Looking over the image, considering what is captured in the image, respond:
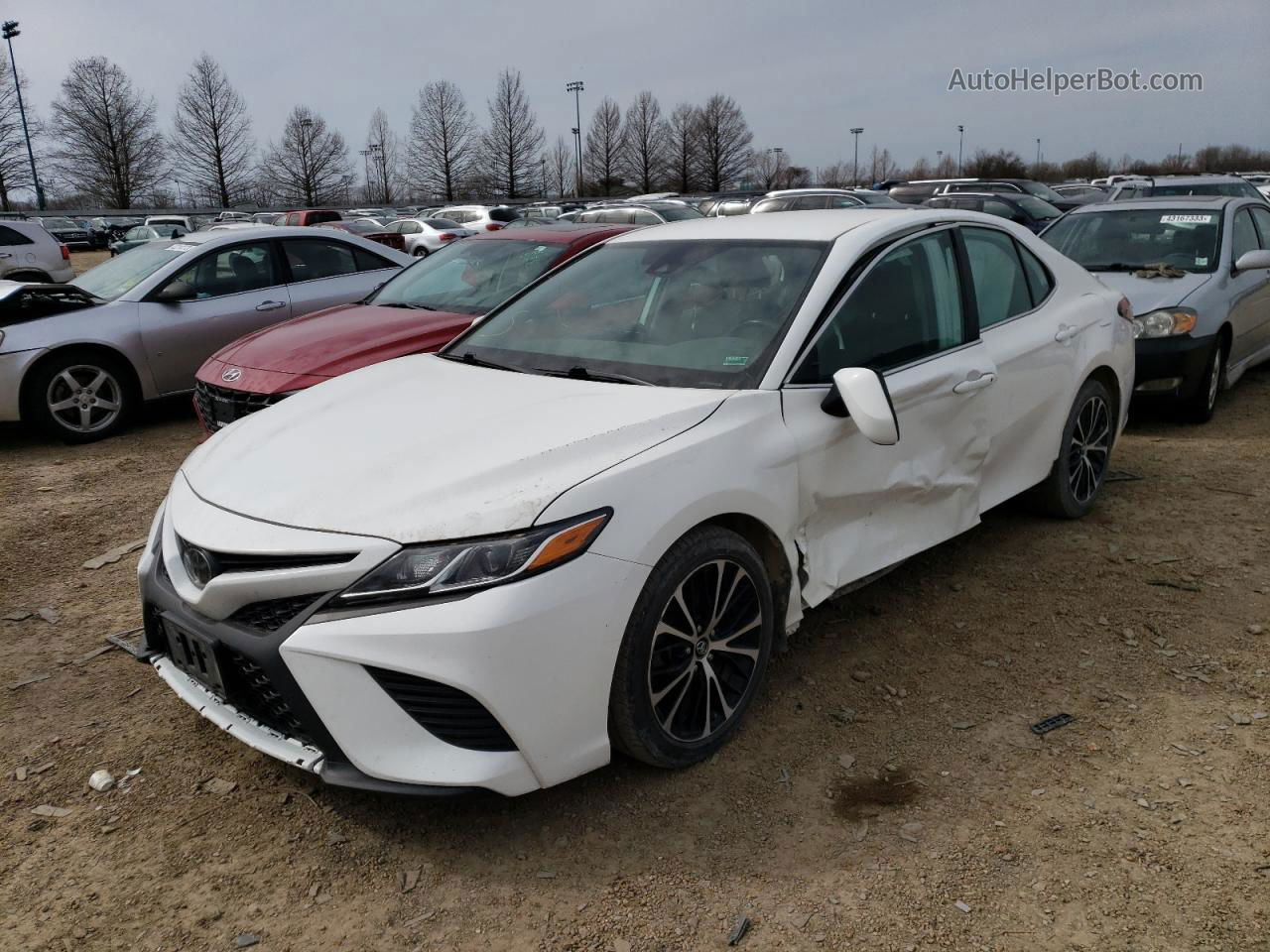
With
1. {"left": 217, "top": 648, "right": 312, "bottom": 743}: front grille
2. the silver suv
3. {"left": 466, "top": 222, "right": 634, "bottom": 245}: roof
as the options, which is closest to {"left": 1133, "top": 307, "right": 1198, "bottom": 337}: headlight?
the silver suv

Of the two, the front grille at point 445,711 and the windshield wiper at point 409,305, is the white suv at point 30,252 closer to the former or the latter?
the windshield wiper at point 409,305

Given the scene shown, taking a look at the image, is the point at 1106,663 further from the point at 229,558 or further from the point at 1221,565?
the point at 229,558

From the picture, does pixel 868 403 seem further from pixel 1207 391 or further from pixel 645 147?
pixel 645 147

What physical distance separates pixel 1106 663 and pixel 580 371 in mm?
2200

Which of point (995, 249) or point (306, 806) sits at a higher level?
point (995, 249)

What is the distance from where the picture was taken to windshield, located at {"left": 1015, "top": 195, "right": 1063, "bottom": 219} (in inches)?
731

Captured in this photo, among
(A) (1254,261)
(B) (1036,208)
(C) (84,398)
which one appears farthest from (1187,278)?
(B) (1036,208)

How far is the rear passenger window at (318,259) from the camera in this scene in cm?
820

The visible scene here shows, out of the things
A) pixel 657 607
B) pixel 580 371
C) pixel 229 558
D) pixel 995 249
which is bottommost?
pixel 657 607

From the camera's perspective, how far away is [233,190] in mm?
63031

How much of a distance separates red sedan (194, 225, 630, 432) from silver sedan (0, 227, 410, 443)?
1.29m

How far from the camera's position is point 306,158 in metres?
68.2

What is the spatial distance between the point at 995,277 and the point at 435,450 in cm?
274

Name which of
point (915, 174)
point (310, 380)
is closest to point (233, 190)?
point (915, 174)
